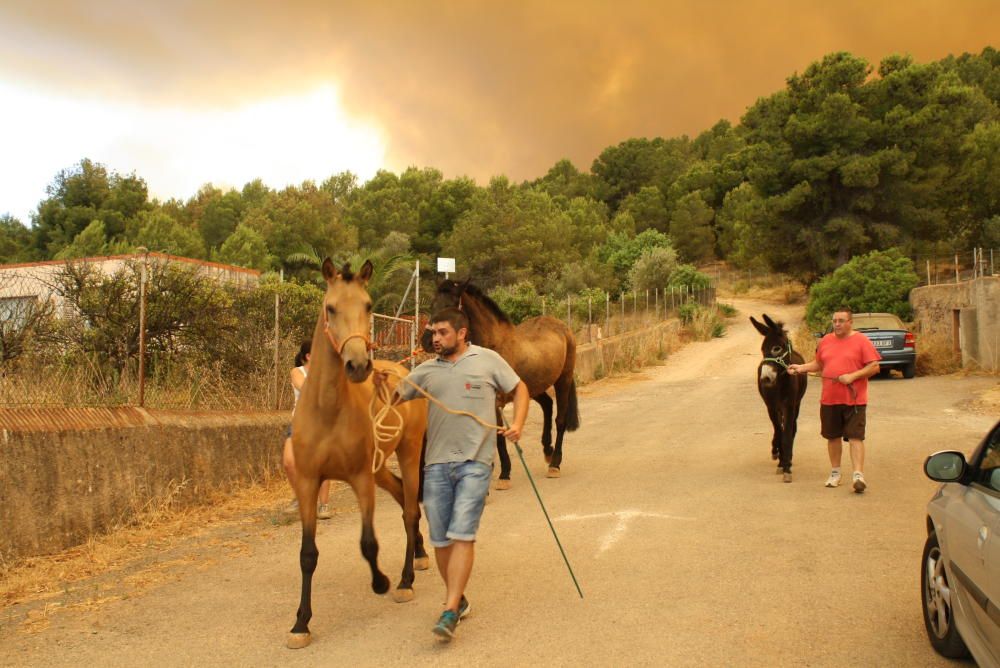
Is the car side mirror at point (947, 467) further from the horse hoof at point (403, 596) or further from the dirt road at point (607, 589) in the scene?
the horse hoof at point (403, 596)

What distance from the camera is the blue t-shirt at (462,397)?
4793 millimetres

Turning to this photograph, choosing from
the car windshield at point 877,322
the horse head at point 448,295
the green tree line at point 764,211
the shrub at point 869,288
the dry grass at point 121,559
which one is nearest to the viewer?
the dry grass at point 121,559

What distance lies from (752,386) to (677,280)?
90.1ft

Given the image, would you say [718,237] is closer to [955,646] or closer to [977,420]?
[977,420]

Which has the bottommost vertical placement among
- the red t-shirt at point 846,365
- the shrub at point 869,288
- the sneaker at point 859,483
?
the sneaker at point 859,483

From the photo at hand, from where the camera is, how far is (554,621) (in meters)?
4.80

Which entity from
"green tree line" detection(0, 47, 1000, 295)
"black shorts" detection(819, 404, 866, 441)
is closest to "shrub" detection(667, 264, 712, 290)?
"green tree line" detection(0, 47, 1000, 295)

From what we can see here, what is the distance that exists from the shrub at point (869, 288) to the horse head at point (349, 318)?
2679cm

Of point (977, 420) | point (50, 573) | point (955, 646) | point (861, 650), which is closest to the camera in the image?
point (955, 646)

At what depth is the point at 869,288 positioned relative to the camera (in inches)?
1124

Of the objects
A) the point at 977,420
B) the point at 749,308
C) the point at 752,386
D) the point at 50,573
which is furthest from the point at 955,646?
the point at 749,308

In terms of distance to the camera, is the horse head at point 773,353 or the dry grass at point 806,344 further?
the dry grass at point 806,344

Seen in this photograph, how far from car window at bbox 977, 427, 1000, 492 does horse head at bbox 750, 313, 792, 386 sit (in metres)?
5.67

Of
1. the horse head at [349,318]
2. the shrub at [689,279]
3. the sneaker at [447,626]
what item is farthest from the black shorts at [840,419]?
the shrub at [689,279]
